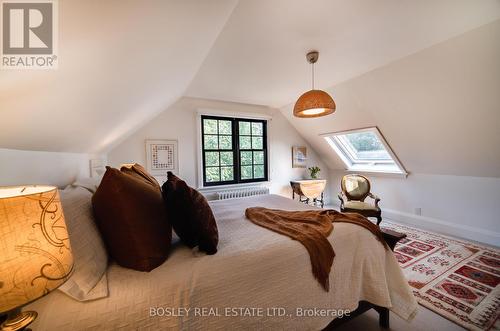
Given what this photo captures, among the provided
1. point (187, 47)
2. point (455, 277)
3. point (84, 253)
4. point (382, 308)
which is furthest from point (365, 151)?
point (84, 253)

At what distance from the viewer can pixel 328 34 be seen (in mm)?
1983

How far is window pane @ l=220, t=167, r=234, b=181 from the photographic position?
3.99 metres

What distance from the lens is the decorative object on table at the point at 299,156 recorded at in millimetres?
4695

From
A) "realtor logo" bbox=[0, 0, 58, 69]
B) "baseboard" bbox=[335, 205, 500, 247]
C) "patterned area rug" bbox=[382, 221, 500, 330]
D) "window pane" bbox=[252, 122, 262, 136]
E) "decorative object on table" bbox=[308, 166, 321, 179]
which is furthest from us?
A: "decorative object on table" bbox=[308, 166, 321, 179]

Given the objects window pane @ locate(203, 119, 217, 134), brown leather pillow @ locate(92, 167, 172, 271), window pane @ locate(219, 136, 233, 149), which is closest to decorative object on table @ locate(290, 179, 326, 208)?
window pane @ locate(219, 136, 233, 149)

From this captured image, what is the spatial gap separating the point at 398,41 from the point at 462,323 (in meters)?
2.53

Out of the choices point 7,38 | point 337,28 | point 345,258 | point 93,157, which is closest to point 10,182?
point 7,38

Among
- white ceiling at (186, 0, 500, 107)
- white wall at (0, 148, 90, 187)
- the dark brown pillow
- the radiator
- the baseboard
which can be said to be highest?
white ceiling at (186, 0, 500, 107)

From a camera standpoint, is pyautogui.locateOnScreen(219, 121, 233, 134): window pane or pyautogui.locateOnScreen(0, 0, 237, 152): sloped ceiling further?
pyautogui.locateOnScreen(219, 121, 233, 134): window pane

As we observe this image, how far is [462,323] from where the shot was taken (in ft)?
4.85

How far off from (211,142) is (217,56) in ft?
5.81

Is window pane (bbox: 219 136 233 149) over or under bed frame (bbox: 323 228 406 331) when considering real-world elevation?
over

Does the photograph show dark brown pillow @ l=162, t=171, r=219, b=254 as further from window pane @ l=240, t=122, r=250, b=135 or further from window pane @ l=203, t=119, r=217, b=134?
window pane @ l=240, t=122, r=250, b=135

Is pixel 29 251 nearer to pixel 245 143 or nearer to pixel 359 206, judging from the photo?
pixel 359 206
